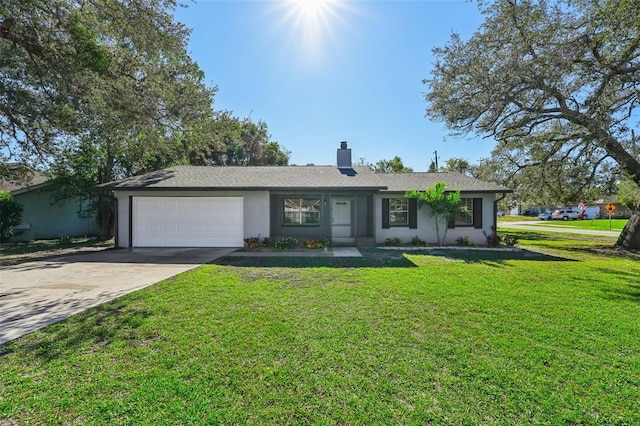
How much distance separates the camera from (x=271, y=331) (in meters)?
3.80

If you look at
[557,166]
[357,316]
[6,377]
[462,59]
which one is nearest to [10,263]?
[6,377]

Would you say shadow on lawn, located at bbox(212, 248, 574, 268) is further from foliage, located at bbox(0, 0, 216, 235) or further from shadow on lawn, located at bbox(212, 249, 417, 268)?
foliage, located at bbox(0, 0, 216, 235)

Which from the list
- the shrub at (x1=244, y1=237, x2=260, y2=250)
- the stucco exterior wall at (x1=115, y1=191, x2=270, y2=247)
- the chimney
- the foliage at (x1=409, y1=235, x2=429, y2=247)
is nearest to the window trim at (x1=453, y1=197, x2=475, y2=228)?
the foliage at (x1=409, y1=235, x2=429, y2=247)

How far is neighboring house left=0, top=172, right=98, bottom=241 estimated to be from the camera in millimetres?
14781

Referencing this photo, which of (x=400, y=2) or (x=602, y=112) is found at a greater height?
(x=400, y=2)

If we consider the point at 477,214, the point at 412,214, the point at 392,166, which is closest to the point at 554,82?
the point at 477,214

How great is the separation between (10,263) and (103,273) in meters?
3.98

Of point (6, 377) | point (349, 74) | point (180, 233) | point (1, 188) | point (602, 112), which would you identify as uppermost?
point (349, 74)

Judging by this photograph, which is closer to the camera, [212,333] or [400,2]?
[212,333]

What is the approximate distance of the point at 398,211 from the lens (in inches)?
517

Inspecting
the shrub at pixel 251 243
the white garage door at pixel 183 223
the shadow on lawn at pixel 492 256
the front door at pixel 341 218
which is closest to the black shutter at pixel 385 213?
the front door at pixel 341 218

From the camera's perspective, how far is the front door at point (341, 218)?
12871mm

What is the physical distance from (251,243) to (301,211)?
262 cm

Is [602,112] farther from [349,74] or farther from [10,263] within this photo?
[10,263]
